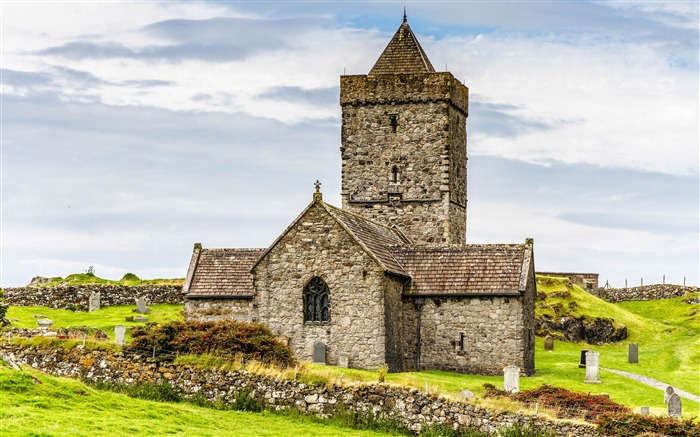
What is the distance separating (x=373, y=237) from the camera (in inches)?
1890

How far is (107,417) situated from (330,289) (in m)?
16.2

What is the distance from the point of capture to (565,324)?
6094 cm

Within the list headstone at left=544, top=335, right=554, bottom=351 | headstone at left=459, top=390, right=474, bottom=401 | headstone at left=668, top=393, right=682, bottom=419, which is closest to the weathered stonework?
headstone at left=459, top=390, right=474, bottom=401

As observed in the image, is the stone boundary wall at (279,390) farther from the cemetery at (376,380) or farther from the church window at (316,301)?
the church window at (316,301)

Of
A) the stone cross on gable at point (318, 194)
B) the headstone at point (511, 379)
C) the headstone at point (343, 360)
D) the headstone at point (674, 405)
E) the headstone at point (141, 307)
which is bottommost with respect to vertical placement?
the headstone at point (674, 405)

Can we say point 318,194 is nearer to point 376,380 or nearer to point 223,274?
point 223,274

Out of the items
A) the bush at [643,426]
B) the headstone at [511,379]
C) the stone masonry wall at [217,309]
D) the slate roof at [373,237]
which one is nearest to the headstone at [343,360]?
the slate roof at [373,237]

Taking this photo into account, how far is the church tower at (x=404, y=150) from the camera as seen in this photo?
5644cm

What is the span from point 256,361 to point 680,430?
13.0 meters

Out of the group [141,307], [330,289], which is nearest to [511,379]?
[330,289]

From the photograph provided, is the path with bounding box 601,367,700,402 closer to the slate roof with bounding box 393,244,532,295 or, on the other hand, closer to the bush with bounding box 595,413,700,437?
the slate roof with bounding box 393,244,532,295

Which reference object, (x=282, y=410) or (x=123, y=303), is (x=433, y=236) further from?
(x=282, y=410)

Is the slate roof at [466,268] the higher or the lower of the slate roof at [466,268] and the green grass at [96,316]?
the higher

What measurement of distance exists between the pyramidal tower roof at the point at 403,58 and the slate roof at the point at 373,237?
963 cm
